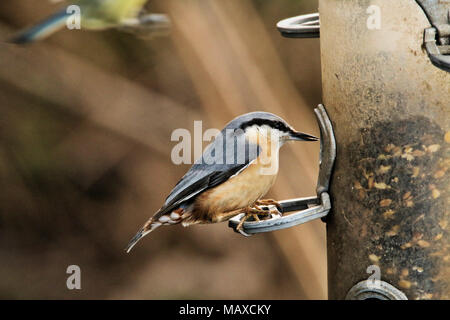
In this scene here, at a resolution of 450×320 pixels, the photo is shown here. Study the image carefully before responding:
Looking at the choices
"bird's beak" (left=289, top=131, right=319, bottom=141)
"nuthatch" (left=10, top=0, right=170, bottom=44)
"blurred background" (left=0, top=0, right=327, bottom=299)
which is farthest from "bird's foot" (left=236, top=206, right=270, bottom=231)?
"blurred background" (left=0, top=0, right=327, bottom=299)

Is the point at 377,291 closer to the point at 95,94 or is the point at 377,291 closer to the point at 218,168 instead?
the point at 218,168

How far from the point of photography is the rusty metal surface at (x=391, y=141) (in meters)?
2.93

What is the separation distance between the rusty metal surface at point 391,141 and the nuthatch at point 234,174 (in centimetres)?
24

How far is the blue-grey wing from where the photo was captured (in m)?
3.19

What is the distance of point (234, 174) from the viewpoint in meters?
3.18

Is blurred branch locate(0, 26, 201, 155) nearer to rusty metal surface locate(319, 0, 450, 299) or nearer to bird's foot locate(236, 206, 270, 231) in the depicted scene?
bird's foot locate(236, 206, 270, 231)

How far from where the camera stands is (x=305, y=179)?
562 centimetres

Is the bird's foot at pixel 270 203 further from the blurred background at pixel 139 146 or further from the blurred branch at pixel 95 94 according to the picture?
the blurred branch at pixel 95 94

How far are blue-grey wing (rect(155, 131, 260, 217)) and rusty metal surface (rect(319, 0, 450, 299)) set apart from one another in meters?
0.35

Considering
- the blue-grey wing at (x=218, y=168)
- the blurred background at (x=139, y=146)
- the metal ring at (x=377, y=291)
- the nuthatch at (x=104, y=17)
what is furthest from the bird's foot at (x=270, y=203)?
the blurred background at (x=139, y=146)

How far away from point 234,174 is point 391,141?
0.60 m

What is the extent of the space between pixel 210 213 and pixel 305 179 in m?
2.46
